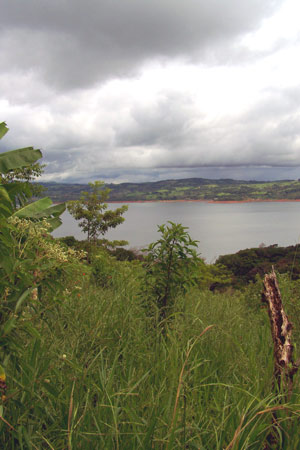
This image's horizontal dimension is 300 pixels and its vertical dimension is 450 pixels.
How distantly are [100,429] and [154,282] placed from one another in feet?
8.90

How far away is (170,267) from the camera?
4.58m

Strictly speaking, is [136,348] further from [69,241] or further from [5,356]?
[69,241]

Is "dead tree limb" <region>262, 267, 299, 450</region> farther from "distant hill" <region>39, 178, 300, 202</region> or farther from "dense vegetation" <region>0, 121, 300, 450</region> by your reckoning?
"distant hill" <region>39, 178, 300, 202</region>

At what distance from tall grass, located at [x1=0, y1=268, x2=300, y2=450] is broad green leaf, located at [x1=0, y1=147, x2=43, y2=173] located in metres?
1.32

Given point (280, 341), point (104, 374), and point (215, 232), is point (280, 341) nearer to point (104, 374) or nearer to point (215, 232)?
point (104, 374)

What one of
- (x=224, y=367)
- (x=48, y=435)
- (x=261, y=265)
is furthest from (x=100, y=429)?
(x=261, y=265)

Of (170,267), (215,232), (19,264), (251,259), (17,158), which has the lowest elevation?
(215,232)

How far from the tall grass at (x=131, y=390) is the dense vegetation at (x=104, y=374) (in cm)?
1

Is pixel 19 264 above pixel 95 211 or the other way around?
above

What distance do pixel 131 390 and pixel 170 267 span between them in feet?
8.98

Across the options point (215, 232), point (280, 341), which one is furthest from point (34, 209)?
point (215, 232)

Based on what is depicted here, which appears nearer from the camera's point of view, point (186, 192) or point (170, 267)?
point (170, 267)

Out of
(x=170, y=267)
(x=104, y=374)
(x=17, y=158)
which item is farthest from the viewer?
(x=170, y=267)

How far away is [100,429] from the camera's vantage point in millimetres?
1835
